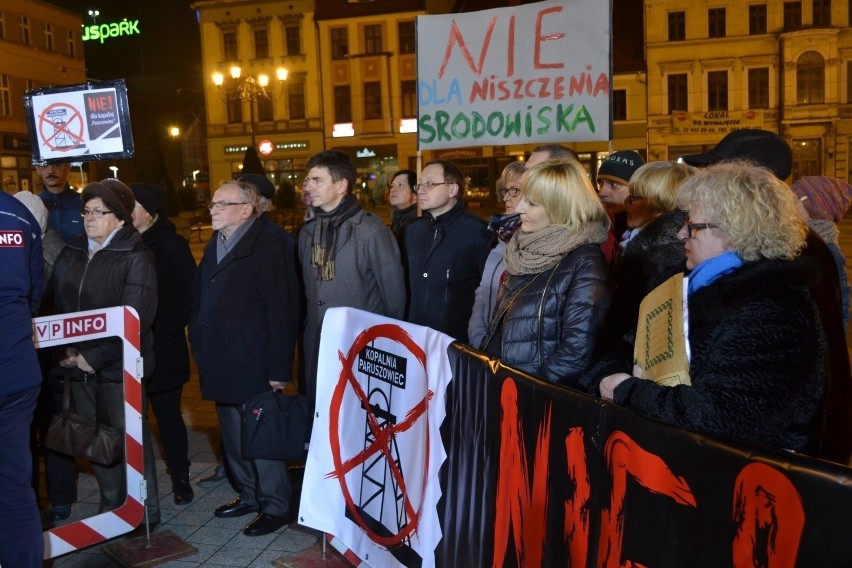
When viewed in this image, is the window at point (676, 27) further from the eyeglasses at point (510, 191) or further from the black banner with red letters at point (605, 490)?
the black banner with red letters at point (605, 490)

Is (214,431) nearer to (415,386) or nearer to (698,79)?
(415,386)

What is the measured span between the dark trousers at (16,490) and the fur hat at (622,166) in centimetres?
392

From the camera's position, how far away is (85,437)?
448 centimetres

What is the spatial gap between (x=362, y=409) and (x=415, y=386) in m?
0.51

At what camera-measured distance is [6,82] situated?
40.0m

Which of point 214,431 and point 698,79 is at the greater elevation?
point 698,79

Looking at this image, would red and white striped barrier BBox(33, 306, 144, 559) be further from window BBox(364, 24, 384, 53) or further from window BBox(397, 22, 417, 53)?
window BBox(364, 24, 384, 53)

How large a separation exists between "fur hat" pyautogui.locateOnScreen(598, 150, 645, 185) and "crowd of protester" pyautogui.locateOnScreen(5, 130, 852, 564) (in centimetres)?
1

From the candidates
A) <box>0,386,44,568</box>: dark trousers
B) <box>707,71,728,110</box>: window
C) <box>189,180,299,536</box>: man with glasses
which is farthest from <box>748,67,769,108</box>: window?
<box>0,386,44,568</box>: dark trousers

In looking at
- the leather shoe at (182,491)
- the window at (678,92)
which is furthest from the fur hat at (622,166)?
the window at (678,92)

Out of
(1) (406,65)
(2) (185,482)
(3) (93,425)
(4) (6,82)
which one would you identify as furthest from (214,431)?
(1) (406,65)

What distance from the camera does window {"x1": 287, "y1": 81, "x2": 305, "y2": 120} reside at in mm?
49781

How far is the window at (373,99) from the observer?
158ft

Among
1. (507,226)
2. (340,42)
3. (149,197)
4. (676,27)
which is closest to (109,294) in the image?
(149,197)
